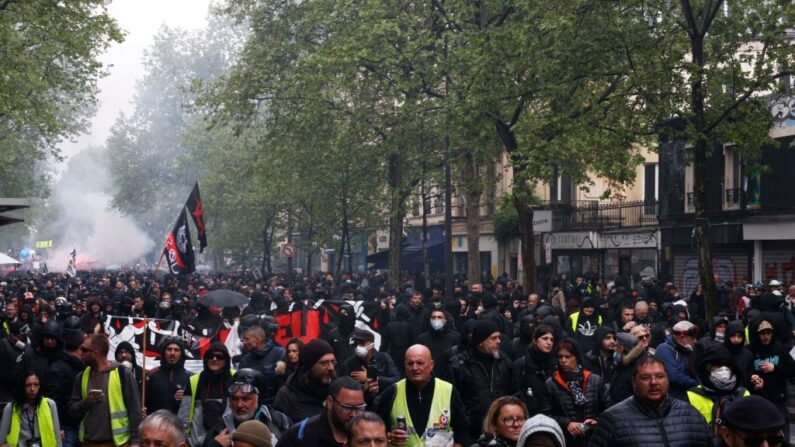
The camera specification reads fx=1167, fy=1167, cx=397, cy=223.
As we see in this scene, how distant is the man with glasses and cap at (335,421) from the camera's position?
5996 mm

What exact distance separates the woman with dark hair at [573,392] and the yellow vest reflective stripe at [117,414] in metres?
3.16

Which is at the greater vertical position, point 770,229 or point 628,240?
point 770,229

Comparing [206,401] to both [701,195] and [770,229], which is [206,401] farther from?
[770,229]

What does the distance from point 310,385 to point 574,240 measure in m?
31.9

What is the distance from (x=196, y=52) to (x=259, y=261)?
2469cm

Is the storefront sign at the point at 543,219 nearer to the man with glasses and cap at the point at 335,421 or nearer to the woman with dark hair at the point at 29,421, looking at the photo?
the woman with dark hair at the point at 29,421

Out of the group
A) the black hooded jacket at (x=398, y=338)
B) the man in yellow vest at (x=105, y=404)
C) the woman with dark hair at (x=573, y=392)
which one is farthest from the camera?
the black hooded jacket at (x=398, y=338)

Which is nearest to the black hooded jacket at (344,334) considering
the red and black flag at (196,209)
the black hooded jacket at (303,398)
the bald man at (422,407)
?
the black hooded jacket at (303,398)

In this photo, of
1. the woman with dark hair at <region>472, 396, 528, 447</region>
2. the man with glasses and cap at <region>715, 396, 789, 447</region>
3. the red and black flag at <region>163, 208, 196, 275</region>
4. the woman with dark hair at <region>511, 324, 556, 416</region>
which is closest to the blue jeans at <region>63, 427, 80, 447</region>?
the woman with dark hair at <region>511, 324, 556, 416</region>

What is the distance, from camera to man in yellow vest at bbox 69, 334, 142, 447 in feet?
28.5

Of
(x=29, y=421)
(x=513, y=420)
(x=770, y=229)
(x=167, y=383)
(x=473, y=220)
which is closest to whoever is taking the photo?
(x=513, y=420)

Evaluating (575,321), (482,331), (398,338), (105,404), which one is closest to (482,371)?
(482,331)

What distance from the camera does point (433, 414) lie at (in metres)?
7.18

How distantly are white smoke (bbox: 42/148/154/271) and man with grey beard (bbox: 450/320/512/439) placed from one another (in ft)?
312
